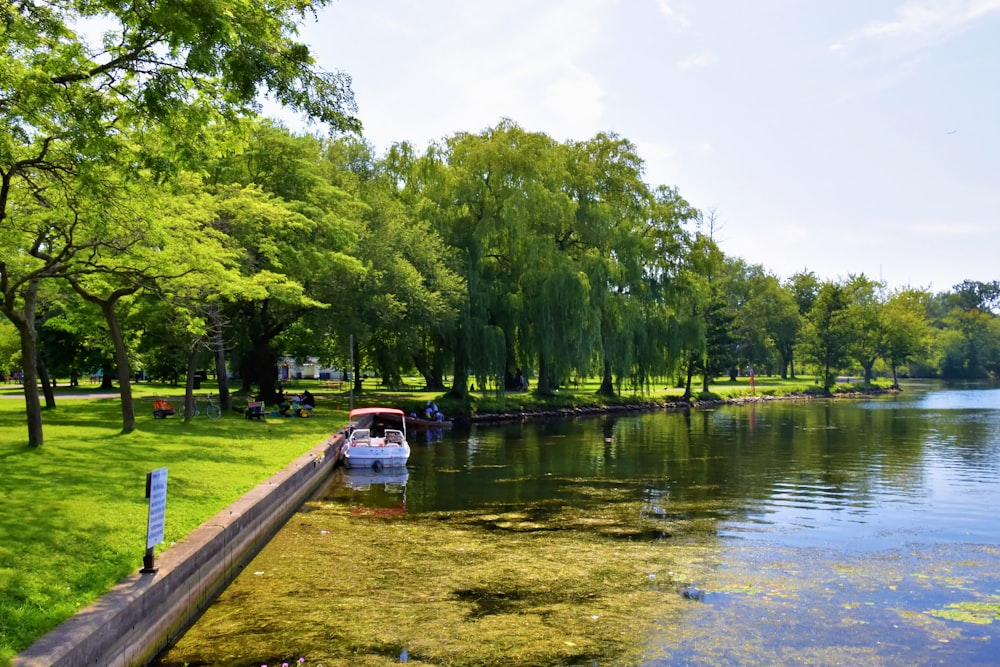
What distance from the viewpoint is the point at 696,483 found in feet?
70.2

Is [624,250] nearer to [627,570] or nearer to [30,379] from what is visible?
[30,379]

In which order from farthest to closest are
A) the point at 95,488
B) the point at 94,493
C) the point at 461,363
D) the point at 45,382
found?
the point at 461,363 → the point at 45,382 → the point at 95,488 → the point at 94,493

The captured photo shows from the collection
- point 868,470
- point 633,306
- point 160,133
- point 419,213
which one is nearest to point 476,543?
point 160,133

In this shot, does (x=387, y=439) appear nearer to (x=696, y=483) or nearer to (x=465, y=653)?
(x=696, y=483)

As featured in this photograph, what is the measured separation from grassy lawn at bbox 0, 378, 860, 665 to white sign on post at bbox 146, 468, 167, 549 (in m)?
0.50

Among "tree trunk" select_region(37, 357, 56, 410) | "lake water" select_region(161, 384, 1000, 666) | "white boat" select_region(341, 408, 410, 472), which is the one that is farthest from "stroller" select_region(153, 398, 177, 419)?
"lake water" select_region(161, 384, 1000, 666)

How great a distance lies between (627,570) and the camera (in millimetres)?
12008

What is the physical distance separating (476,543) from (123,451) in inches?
380

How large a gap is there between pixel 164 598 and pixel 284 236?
25.5 metres

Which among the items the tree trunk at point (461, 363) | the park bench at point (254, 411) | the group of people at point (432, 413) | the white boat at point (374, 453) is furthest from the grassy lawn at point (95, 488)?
the tree trunk at point (461, 363)

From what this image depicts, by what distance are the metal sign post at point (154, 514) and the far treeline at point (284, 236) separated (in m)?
5.23

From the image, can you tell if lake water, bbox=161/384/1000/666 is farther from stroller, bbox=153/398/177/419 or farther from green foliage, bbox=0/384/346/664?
stroller, bbox=153/398/177/419

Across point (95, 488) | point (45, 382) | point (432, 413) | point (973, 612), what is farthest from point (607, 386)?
point (973, 612)

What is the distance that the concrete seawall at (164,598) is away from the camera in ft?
21.7
